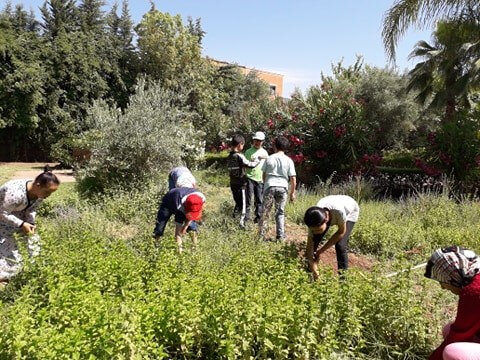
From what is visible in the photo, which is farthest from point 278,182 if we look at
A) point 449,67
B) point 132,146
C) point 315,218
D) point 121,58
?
point 121,58

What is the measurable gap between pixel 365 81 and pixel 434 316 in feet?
58.7

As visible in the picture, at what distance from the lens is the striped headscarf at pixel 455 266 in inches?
107

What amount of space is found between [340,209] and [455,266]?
1653 mm

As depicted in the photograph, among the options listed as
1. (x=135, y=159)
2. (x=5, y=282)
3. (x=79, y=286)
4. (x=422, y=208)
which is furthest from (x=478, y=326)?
(x=135, y=159)

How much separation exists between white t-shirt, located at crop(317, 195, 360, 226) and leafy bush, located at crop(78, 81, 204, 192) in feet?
16.2

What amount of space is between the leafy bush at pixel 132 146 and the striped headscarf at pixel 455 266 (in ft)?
21.6

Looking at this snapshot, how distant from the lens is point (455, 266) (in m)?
2.73

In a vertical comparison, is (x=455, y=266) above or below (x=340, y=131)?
below

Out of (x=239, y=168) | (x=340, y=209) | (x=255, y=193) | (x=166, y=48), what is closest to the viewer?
(x=340, y=209)

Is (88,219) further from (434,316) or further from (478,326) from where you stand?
(478,326)

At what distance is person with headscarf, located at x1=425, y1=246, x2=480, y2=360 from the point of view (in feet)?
8.38

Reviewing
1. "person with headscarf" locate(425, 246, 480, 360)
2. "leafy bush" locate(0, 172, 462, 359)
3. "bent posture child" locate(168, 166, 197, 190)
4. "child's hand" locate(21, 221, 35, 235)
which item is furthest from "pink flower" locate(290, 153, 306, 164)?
"person with headscarf" locate(425, 246, 480, 360)

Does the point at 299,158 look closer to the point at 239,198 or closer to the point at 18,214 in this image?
the point at 239,198

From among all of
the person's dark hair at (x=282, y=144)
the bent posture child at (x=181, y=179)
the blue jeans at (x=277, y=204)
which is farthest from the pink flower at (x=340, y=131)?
the bent posture child at (x=181, y=179)
